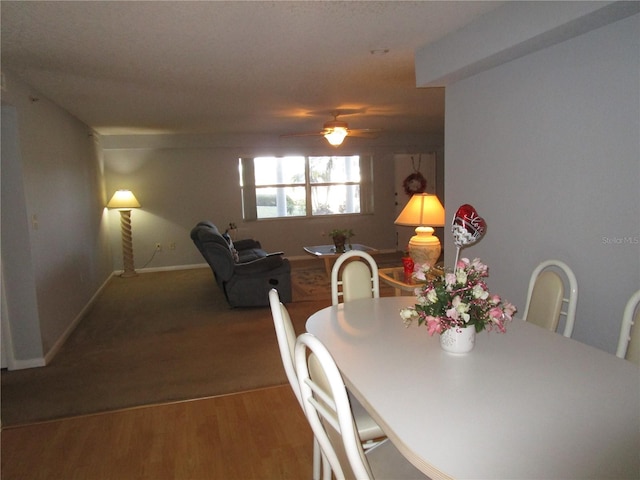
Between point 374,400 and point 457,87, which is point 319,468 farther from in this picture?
point 457,87

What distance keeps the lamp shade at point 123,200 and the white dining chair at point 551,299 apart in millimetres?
5968

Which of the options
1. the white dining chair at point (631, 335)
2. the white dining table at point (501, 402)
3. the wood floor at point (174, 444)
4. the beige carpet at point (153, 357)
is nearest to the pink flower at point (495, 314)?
the white dining table at point (501, 402)

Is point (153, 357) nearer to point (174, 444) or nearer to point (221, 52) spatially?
point (174, 444)

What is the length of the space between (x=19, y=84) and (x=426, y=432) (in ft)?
12.3

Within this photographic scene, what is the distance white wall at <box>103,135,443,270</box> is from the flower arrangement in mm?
6277

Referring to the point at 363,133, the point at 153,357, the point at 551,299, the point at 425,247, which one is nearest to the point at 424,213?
the point at 425,247

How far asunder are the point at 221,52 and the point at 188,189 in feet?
15.6

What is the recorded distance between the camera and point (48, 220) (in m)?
3.74

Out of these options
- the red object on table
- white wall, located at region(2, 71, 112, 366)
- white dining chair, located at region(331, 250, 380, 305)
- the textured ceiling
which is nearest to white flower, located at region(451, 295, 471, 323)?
white dining chair, located at region(331, 250, 380, 305)

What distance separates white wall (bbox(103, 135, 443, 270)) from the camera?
6992 mm

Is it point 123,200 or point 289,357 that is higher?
point 123,200

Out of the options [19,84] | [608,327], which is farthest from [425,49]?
[19,84]

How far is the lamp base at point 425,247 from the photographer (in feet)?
11.0

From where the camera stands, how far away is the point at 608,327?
2.13 meters
